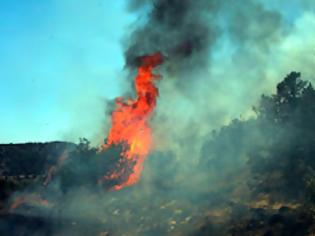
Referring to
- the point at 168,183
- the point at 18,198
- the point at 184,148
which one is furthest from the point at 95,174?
the point at 184,148

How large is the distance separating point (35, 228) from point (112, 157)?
12.0 meters

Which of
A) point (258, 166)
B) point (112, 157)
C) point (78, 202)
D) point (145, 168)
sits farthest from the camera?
point (145, 168)

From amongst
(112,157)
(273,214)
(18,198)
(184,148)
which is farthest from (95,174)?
(184,148)

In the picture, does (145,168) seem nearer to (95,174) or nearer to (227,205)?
(95,174)

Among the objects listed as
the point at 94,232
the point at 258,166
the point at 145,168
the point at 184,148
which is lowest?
the point at 94,232

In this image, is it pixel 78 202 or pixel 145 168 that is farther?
pixel 145 168

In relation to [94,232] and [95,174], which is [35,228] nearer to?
[94,232]

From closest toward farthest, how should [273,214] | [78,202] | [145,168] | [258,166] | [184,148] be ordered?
1. [273,214]
2. [78,202]
3. [258,166]
4. [145,168]
5. [184,148]

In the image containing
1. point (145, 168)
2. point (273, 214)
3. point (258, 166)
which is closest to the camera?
point (273, 214)

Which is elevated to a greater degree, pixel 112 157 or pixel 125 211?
pixel 112 157

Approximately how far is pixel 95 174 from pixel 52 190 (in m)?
4.91

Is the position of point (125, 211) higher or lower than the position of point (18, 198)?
lower

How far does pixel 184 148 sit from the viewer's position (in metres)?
81.7

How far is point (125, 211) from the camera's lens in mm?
48281
